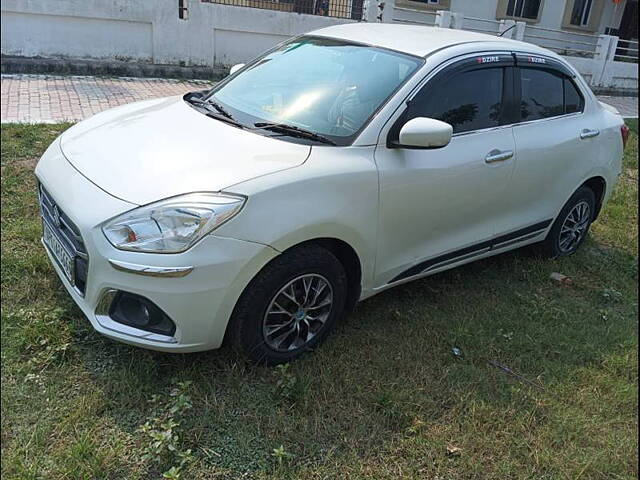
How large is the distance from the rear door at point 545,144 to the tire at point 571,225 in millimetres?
160

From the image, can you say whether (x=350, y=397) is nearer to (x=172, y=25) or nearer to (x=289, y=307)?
(x=289, y=307)

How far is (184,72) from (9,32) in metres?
2.96

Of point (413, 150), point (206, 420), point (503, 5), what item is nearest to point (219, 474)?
point (206, 420)

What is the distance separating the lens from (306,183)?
2.88m

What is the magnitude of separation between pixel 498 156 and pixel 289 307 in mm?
1741

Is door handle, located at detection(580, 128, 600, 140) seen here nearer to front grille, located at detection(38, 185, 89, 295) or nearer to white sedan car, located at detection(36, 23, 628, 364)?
white sedan car, located at detection(36, 23, 628, 364)

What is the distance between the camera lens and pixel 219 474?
246 cm

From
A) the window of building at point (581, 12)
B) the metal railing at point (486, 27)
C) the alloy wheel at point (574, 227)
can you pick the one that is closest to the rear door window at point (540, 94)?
the alloy wheel at point (574, 227)

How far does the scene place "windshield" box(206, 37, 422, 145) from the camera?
3.32 meters

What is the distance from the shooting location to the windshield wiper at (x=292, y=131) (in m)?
3.20

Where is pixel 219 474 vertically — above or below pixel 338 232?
below

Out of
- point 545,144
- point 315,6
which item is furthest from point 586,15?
point 545,144

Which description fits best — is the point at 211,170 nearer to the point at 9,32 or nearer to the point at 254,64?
the point at 254,64

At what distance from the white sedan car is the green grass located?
10.9 inches
